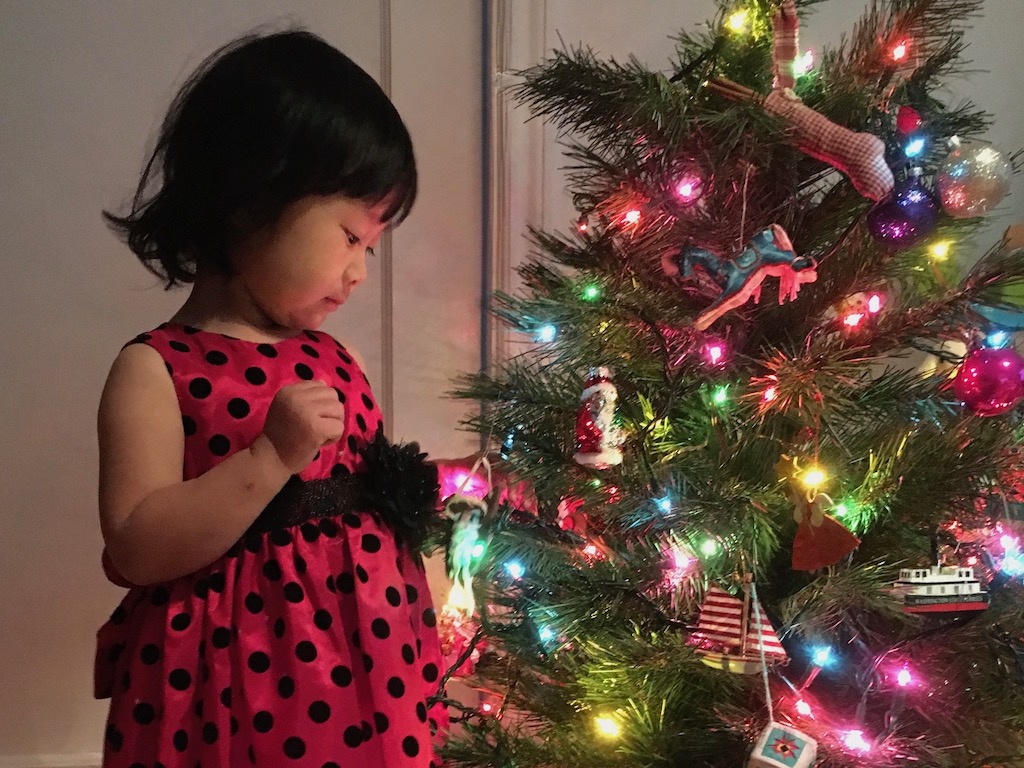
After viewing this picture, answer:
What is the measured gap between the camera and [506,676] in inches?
32.9

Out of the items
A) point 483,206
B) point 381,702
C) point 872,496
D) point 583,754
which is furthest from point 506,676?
point 483,206

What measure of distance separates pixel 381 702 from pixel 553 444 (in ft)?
0.93

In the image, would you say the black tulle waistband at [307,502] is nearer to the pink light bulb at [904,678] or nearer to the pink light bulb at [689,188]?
the pink light bulb at [689,188]

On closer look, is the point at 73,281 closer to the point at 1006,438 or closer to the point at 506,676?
the point at 506,676

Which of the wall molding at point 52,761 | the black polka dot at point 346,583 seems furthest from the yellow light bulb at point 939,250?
the wall molding at point 52,761

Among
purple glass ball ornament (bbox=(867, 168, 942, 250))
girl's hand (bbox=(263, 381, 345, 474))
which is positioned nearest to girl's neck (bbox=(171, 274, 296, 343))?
girl's hand (bbox=(263, 381, 345, 474))

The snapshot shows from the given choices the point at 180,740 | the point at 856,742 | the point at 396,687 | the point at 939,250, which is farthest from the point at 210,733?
the point at 939,250

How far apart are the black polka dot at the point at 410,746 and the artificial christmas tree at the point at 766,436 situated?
0.46 ft

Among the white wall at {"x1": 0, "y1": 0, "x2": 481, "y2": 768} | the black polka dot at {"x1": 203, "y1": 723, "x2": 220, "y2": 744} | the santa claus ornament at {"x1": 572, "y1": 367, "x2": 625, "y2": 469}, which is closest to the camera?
the black polka dot at {"x1": 203, "y1": 723, "x2": 220, "y2": 744}

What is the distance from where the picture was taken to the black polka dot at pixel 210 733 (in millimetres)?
552

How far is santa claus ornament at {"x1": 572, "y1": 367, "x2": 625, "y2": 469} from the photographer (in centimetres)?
A: 67

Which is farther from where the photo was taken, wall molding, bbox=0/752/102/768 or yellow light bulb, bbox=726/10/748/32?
wall molding, bbox=0/752/102/768

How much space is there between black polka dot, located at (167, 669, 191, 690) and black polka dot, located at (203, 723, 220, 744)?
0.04m

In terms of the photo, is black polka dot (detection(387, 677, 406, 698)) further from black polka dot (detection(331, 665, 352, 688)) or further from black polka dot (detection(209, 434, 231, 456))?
black polka dot (detection(209, 434, 231, 456))
